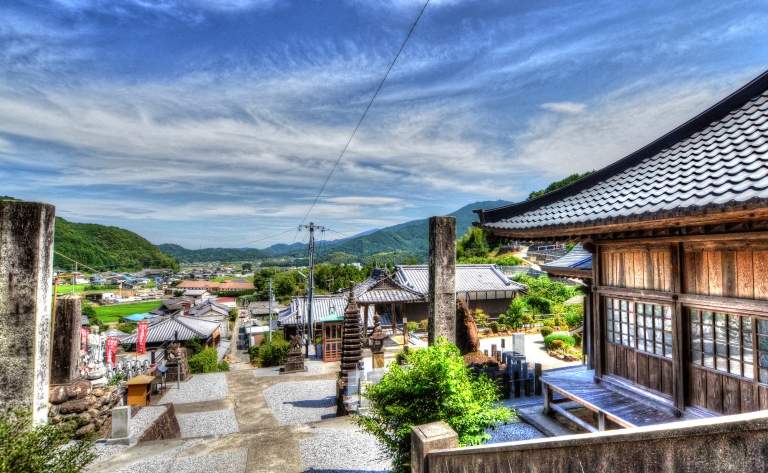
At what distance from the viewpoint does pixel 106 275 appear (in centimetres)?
14750

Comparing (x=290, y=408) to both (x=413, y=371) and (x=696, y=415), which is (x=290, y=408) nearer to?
(x=413, y=371)

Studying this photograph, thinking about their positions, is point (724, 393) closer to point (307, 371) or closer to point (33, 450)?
point (33, 450)

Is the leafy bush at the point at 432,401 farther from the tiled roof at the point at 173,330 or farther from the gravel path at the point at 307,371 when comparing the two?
the tiled roof at the point at 173,330

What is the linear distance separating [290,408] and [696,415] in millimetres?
11123

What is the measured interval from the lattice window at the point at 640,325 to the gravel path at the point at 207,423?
9.86 meters

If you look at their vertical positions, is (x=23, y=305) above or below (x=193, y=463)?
above

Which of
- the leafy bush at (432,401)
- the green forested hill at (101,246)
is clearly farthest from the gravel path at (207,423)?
the green forested hill at (101,246)

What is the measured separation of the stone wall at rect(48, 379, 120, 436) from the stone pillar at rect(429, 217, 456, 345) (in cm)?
830

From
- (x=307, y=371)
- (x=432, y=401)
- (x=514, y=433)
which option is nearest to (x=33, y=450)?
(x=432, y=401)

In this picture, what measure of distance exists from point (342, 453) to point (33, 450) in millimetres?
4922

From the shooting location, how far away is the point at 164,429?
31.4 ft

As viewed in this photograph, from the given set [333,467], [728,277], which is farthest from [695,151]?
[333,467]

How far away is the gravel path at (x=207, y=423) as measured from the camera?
34.8 ft

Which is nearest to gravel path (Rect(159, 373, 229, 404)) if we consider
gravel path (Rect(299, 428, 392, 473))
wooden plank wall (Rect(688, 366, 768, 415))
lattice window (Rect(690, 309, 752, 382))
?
gravel path (Rect(299, 428, 392, 473))
